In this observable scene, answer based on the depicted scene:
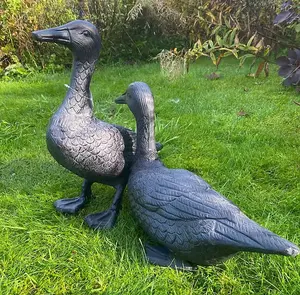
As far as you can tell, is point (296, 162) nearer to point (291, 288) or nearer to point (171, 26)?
point (291, 288)

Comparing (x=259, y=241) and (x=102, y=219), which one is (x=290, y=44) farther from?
(x=102, y=219)

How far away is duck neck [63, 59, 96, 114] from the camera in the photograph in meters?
1.81

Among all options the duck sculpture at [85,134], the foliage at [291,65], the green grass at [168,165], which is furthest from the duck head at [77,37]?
the foliage at [291,65]

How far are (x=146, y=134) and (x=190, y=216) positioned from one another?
543 mm

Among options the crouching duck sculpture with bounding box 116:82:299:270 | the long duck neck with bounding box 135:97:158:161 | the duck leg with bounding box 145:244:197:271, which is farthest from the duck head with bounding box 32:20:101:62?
the duck leg with bounding box 145:244:197:271

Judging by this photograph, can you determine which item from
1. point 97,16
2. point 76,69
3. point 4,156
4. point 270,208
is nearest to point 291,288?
point 270,208

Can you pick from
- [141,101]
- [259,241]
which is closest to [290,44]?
[141,101]

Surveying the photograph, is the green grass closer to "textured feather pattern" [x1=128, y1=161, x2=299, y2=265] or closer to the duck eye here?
"textured feather pattern" [x1=128, y1=161, x2=299, y2=265]

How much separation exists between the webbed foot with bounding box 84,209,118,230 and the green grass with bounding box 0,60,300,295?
1.4 inches

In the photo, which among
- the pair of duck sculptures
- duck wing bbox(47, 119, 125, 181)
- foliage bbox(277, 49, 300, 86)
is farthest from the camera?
foliage bbox(277, 49, 300, 86)

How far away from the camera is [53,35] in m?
1.72

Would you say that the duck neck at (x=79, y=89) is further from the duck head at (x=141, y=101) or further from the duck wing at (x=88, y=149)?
the duck head at (x=141, y=101)

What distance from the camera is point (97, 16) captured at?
646 cm

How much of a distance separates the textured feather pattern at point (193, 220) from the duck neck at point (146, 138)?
5.3 inches
